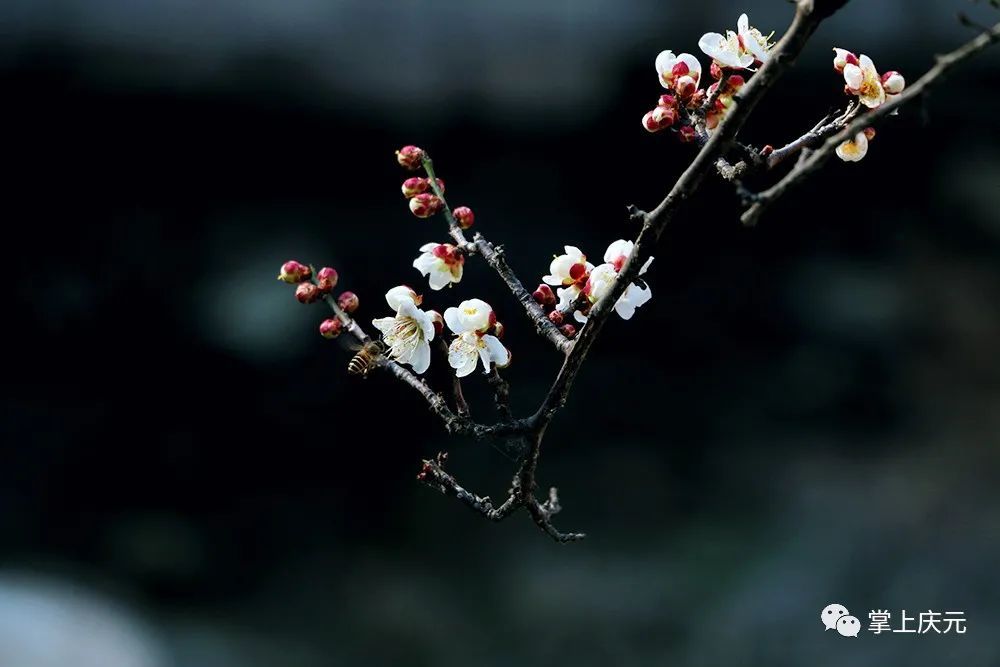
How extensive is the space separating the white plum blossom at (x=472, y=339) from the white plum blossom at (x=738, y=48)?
0.28 m

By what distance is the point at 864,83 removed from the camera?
833mm

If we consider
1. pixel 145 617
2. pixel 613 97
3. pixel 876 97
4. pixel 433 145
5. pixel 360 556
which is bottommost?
pixel 145 617

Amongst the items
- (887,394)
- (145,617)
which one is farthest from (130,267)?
(887,394)

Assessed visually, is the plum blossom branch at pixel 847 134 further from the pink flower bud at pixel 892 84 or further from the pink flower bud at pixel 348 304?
the pink flower bud at pixel 348 304

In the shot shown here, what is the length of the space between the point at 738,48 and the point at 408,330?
0.37 metres

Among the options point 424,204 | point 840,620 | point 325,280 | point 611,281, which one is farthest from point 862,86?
point 840,620

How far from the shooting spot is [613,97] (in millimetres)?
2416

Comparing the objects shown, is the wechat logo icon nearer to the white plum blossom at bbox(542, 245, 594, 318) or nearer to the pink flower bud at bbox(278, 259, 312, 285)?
the white plum blossom at bbox(542, 245, 594, 318)

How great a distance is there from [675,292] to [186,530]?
1.29m

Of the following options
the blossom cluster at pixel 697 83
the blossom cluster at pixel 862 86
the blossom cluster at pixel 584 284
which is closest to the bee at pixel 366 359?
the blossom cluster at pixel 584 284

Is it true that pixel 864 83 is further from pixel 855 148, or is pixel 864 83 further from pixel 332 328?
pixel 332 328

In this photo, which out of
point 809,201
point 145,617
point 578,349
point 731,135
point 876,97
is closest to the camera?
point 731,135

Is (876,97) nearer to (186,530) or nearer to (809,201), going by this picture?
(809,201)

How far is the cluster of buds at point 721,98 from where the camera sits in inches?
33.6
